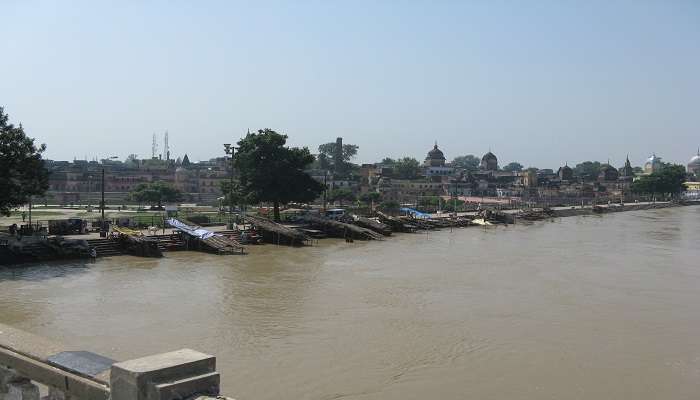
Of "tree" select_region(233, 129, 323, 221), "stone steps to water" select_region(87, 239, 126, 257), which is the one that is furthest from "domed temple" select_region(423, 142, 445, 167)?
"stone steps to water" select_region(87, 239, 126, 257)

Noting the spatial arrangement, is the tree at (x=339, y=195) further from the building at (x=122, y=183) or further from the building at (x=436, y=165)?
the building at (x=436, y=165)

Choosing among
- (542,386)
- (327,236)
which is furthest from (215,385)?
(327,236)

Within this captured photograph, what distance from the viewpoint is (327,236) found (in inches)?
1724

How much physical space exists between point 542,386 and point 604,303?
10119 millimetres

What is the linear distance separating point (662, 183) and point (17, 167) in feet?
389

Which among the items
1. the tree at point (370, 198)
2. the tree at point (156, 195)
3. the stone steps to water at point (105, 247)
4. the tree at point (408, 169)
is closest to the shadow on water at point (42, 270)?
the stone steps to water at point (105, 247)

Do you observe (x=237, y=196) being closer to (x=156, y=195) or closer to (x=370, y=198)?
(x=156, y=195)

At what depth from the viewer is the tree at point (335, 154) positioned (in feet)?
472

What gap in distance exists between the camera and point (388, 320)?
61.5 feet

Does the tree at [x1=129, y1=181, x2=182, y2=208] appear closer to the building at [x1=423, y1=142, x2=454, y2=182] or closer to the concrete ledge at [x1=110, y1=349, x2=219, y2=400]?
the building at [x1=423, y1=142, x2=454, y2=182]

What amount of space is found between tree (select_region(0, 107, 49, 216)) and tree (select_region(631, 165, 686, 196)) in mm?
116196

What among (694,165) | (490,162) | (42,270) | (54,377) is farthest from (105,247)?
(694,165)

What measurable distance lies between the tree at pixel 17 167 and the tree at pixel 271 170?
16.3m

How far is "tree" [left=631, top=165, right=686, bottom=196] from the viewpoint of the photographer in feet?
398
